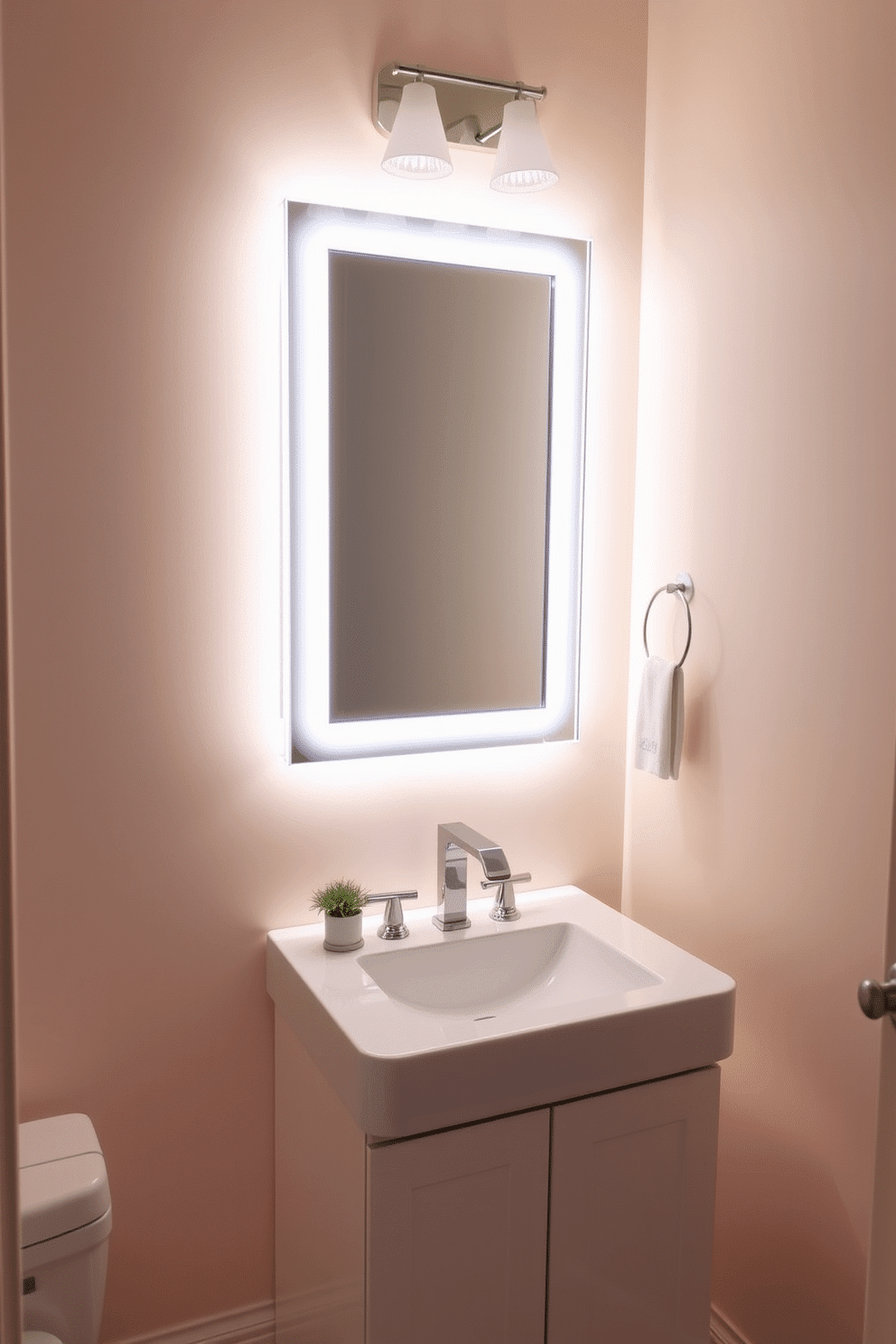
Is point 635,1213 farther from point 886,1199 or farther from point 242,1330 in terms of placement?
point 242,1330

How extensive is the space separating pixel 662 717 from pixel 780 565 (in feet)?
1.12

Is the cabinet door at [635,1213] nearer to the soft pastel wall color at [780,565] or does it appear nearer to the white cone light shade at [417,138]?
the soft pastel wall color at [780,565]

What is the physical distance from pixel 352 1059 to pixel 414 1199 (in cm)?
20

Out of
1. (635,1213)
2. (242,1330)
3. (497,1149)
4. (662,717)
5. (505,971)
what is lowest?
(242,1330)

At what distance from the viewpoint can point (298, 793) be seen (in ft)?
5.80

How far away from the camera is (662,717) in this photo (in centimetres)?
181

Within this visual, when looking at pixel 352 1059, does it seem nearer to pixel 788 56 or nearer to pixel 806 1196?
pixel 806 1196

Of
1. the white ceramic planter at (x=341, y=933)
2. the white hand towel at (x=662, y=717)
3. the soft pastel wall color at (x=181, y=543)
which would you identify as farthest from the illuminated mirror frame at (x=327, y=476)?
the white ceramic planter at (x=341, y=933)

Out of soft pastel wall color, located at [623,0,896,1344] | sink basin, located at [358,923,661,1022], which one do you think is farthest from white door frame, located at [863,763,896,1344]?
sink basin, located at [358,923,661,1022]

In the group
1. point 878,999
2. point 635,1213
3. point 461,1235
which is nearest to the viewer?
point 878,999

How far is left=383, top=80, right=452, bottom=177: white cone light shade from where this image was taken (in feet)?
5.37

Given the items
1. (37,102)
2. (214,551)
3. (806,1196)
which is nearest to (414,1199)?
(806,1196)

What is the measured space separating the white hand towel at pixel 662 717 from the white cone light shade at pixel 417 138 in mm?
877

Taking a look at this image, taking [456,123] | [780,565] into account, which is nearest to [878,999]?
[780,565]
